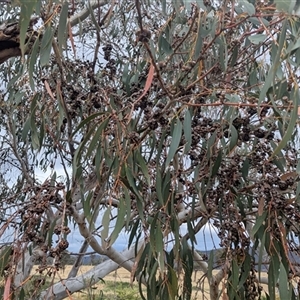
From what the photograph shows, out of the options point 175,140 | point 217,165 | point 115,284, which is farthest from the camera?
point 115,284

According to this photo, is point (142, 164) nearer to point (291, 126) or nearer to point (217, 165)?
point (217, 165)

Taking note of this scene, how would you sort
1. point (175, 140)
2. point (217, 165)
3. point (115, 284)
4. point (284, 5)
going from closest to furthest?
point (284, 5)
point (175, 140)
point (217, 165)
point (115, 284)

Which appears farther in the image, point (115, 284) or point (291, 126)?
point (115, 284)

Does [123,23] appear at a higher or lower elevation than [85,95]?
higher

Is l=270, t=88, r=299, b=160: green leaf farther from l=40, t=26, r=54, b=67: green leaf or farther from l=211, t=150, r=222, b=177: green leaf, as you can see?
l=40, t=26, r=54, b=67: green leaf

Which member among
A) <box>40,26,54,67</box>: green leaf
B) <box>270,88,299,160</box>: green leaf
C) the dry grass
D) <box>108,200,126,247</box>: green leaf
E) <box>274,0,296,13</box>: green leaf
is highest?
<box>40,26,54,67</box>: green leaf

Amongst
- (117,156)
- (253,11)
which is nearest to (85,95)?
(117,156)

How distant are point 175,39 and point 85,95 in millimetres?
428

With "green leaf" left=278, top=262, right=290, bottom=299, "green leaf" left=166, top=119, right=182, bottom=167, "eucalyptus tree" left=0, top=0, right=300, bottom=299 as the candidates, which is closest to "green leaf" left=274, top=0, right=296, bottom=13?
"eucalyptus tree" left=0, top=0, right=300, bottom=299

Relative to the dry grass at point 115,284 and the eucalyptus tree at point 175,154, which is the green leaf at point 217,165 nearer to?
the eucalyptus tree at point 175,154

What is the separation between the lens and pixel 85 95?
1.38m

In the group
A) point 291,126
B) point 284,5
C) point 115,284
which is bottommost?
point 115,284

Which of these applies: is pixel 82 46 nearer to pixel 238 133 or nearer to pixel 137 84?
pixel 137 84

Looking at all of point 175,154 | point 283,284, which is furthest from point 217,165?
point 283,284
